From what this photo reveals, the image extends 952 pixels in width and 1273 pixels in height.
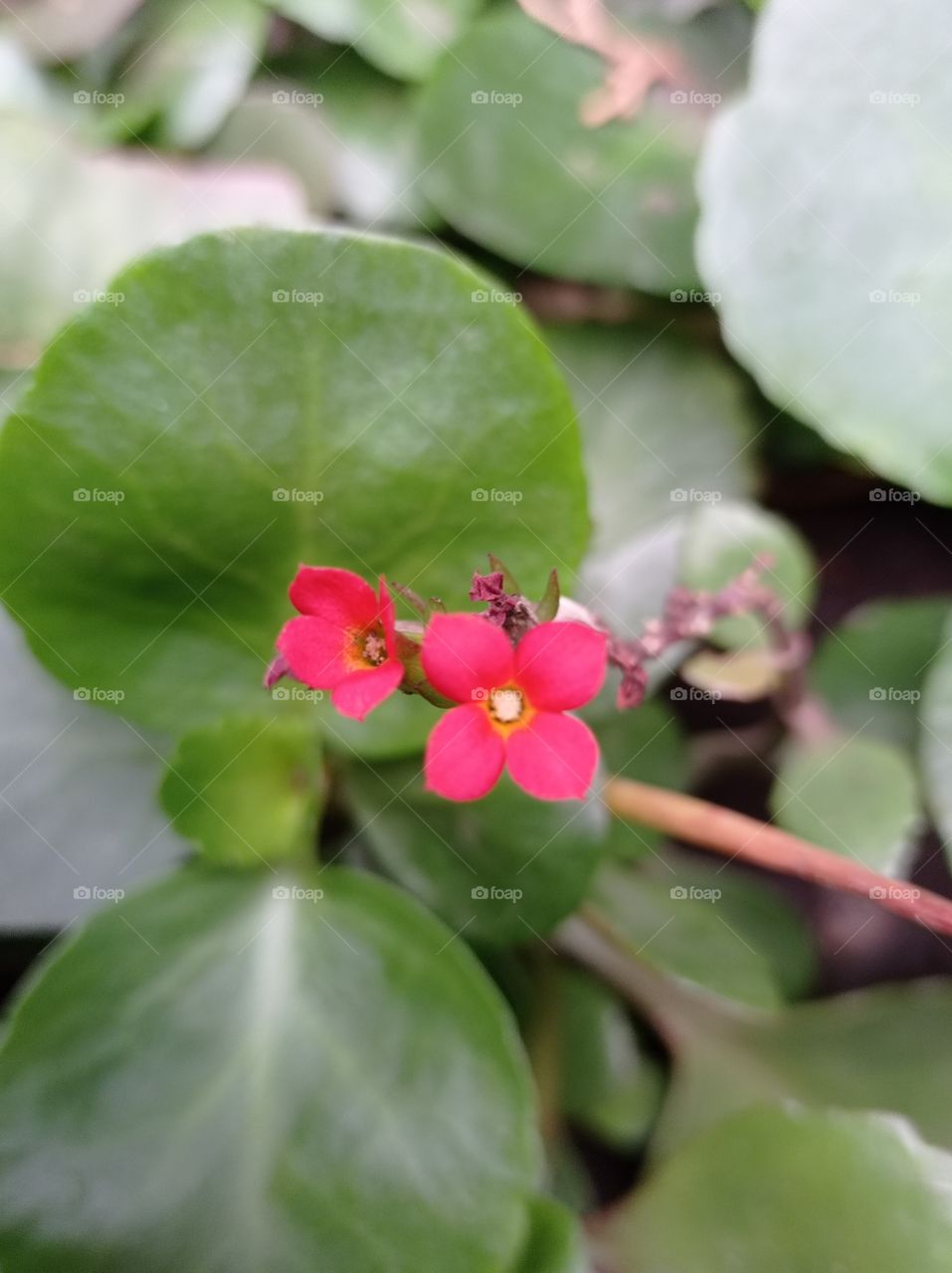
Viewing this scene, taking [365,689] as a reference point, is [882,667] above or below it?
below

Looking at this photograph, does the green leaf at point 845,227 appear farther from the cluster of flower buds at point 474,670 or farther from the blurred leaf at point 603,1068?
the blurred leaf at point 603,1068

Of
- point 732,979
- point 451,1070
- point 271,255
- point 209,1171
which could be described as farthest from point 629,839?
point 271,255

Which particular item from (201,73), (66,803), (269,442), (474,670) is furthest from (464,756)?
(201,73)

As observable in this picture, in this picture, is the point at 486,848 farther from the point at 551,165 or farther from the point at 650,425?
the point at 551,165

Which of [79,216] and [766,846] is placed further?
[79,216]

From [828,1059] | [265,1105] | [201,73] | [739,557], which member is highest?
[201,73]

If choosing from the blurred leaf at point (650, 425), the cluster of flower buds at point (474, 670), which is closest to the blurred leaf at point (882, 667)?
the blurred leaf at point (650, 425)

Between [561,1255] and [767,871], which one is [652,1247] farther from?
[767,871]
